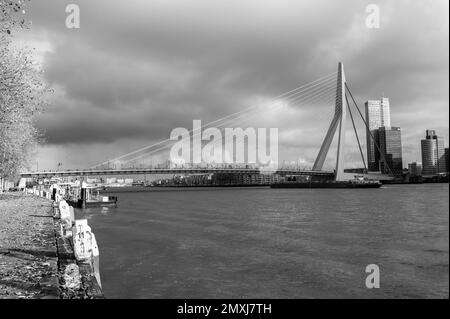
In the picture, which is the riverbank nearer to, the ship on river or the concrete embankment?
the concrete embankment

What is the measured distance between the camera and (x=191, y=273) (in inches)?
541

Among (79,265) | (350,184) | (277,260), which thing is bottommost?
(277,260)

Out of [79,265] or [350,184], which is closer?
[79,265]

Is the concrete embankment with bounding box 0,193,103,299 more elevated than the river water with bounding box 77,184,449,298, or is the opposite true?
the concrete embankment with bounding box 0,193,103,299

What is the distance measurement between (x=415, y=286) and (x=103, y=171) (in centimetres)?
8946

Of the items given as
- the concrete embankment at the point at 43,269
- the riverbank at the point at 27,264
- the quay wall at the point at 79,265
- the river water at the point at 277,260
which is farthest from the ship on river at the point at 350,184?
the quay wall at the point at 79,265

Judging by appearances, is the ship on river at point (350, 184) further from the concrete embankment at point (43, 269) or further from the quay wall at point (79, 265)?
the quay wall at point (79, 265)

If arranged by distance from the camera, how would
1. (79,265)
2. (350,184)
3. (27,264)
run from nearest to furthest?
(27,264), (79,265), (350,184)

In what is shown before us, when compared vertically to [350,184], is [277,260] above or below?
below

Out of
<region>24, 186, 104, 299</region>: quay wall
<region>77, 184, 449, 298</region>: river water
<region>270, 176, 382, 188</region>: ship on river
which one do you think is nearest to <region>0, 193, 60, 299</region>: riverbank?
<region>24, 186, 104, 299</region>: quay wall

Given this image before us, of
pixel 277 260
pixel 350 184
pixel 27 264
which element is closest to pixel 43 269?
pixel 27 264

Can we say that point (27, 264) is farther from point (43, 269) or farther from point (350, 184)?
point (350, 184)
